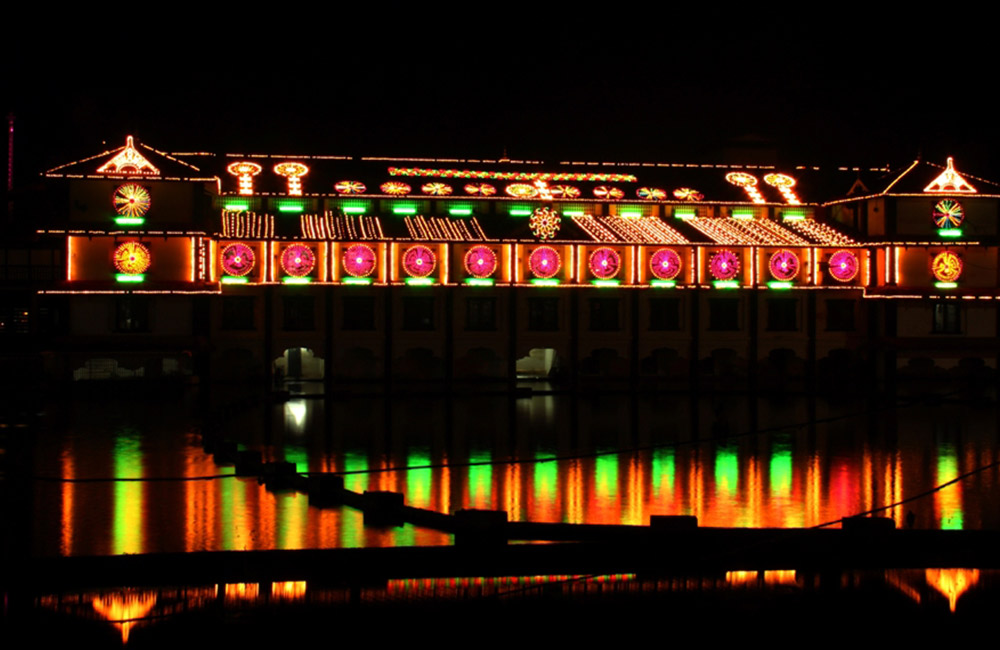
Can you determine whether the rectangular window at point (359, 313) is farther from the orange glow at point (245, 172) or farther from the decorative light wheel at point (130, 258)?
the decorative light wheel at point (130, 258)

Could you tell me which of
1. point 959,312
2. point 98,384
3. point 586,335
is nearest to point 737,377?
point 586,335

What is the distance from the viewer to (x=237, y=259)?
4219 cm

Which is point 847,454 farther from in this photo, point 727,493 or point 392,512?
point 392,512

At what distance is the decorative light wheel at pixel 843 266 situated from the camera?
4575 cm

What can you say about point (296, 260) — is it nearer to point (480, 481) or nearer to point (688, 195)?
point (688, 195)

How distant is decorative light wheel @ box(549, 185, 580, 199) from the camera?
1876 inches

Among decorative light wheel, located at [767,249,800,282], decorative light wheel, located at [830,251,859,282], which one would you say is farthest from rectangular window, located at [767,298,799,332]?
decorative light wheel, located at [767,249,800,282]

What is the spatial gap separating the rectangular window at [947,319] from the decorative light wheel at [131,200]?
32.3 m

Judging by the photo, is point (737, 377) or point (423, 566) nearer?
point (423, 566)

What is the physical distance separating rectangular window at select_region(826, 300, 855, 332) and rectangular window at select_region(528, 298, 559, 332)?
11.8 meters

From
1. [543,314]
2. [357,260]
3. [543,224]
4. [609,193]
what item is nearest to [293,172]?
[357,260]

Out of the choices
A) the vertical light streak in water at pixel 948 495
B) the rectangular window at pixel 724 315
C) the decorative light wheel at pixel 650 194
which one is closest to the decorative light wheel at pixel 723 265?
the rectangular window at pixel 724 315

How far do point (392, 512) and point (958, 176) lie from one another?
Answer: 36358 millimetres

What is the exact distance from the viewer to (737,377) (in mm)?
47688
